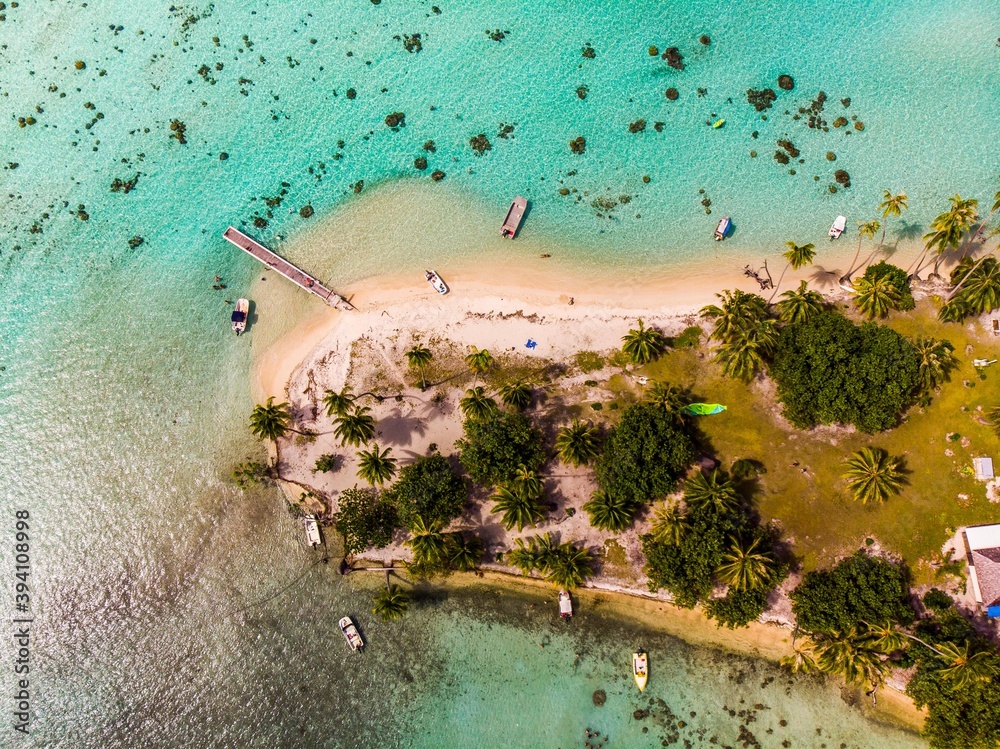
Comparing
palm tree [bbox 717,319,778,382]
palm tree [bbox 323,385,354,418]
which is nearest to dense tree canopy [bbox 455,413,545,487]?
palm tree [bbox 323,385,354,418]

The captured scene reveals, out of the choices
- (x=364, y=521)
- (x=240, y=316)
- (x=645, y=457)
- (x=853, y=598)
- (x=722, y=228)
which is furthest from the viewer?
(x=240, y=316)


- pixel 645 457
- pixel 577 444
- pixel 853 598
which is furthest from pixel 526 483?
pixel 853 598

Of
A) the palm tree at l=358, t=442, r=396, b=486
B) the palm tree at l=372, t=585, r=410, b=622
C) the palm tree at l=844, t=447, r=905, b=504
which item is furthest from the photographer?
the palm tree at l=372, t=585, r=410, b=622

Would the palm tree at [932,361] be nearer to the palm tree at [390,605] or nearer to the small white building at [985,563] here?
the small white building at [985,563]

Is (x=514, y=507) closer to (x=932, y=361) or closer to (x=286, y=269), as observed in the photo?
(x=286, y=269)

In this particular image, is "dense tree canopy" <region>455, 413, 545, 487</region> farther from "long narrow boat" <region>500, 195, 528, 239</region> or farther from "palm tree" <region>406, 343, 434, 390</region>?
"long narrow boat" <region>500, 195, 528, 239</region>

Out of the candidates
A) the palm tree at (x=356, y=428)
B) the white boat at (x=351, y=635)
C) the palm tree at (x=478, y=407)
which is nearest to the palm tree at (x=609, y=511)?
the palm tree at (x=478, y=407)
